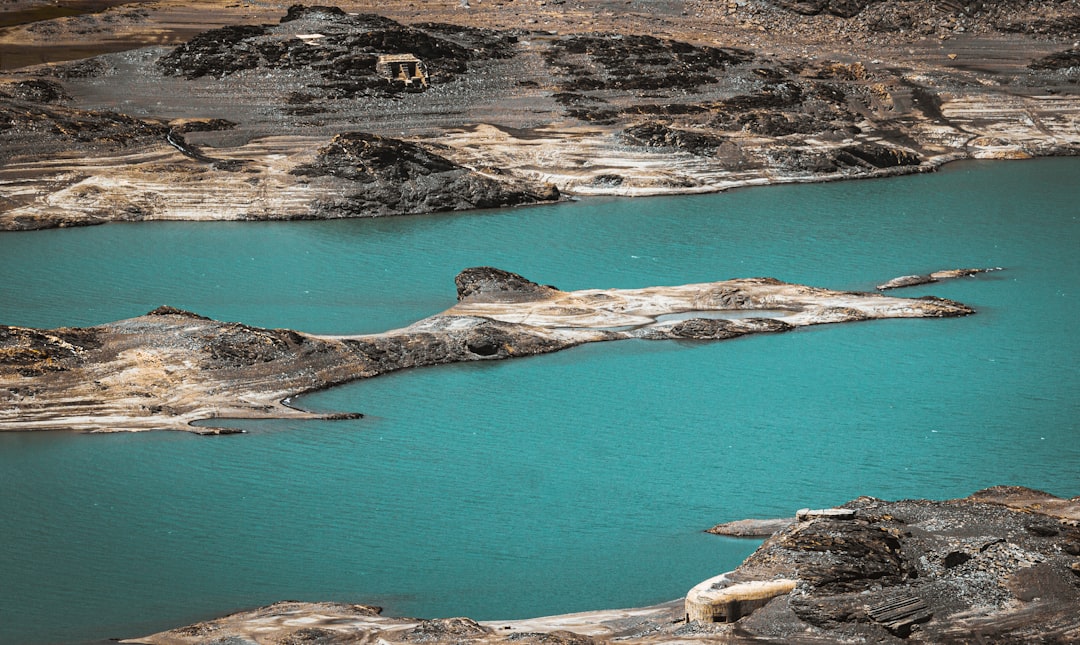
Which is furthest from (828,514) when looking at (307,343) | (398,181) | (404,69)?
(404,69)

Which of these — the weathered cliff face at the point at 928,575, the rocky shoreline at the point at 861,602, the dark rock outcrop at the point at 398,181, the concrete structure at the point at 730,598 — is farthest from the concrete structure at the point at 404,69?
the concrete structure at the point at 730,598

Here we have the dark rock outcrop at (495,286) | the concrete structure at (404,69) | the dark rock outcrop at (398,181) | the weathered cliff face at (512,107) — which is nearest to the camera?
the dark rock outcrop at (495,286)

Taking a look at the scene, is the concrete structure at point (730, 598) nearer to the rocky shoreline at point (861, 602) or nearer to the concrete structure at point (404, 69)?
the rocky shoreline at point (861, 602)

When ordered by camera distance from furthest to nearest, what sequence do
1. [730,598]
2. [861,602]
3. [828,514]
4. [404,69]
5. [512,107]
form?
[404,69] → [512,107] → [828,514] → [861,602] → [730,598]

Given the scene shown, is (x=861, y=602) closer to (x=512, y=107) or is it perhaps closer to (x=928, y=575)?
(x=928, y=575)

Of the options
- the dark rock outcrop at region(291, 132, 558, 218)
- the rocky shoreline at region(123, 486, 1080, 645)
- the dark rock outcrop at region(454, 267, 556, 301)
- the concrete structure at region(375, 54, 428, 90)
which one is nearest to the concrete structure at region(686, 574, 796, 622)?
the rocky shoreline at region(123, 486, 1080, 645)

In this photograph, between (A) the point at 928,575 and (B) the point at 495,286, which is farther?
(B) the point at 495,286
